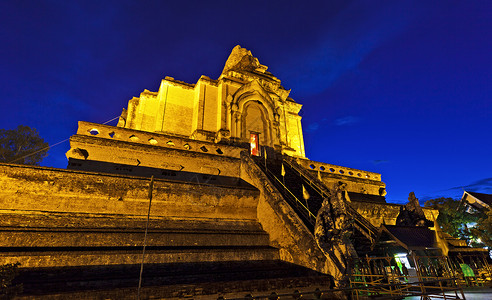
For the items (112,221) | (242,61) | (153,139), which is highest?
(242,61)

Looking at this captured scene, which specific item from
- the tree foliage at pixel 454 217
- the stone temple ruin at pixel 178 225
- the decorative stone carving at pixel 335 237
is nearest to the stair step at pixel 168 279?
the stone temple ruin at pixel 178 225

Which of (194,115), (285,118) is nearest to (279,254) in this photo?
(194,115)

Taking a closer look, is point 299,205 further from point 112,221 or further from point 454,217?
point 454,217

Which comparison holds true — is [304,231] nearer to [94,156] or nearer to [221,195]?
[221,195]

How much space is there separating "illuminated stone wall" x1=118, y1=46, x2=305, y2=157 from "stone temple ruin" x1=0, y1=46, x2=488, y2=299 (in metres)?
5.17

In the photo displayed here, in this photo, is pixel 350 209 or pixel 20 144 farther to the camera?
pixel 20 144

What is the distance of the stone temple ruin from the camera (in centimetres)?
697

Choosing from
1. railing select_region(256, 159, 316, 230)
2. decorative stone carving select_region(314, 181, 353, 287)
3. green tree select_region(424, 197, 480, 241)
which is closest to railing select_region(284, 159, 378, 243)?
decorative stone carving select_region(314, 181, 353, 287)

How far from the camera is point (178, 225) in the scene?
10.3m

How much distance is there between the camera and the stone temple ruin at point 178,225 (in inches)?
274

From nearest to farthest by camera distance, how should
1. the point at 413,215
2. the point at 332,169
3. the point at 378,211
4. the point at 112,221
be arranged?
the point at 112,221, the point at 413,215, the point at 378,211, the point at 332,169

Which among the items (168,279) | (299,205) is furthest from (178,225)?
(299,205)

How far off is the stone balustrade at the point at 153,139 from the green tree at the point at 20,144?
15.1 m

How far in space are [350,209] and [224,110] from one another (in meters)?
13.6
